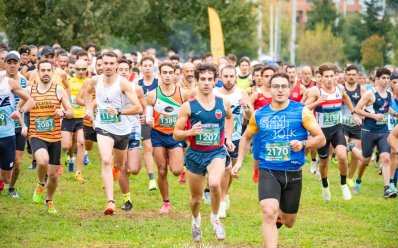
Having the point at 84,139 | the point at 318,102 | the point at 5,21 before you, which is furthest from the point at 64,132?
the point at 5,21

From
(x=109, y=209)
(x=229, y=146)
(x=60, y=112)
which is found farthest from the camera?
(x=60, y=112)

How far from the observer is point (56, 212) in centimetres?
1257

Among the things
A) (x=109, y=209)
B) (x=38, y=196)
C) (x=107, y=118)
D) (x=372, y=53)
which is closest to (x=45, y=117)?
(x=107, y=118)

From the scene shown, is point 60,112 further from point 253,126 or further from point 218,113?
point 253,126

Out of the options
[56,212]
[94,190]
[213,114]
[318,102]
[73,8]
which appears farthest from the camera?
[73,8]

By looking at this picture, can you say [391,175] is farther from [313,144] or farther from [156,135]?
[313,144]

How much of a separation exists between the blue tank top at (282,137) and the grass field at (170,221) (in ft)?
5.06

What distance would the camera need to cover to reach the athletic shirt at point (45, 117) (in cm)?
1238

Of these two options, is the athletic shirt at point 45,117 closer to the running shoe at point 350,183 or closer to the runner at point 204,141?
the runner at point 204,141

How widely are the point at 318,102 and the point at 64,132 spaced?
527 centimetres

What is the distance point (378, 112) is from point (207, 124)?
20.2 ft

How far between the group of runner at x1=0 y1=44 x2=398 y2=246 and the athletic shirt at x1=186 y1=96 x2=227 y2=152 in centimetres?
1

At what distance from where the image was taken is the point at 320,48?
2724 inches

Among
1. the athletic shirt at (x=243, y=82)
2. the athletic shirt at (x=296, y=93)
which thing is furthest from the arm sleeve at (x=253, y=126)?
the athletic shirt at (x=243, y=82)
